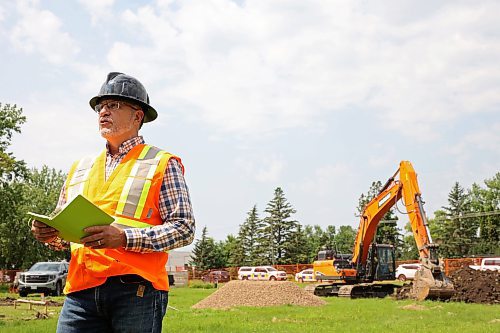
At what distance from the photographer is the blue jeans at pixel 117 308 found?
A: 2.88 meters

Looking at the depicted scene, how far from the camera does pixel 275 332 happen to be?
1125 cm

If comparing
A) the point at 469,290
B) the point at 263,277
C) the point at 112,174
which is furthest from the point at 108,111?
the point at 263,277

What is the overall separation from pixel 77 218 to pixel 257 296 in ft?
60.1

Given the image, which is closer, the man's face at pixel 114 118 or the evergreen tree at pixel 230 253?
the man's face at pixel 114 118

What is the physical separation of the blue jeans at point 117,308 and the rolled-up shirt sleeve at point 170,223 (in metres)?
0.19

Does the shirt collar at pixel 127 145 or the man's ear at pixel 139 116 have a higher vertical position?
the man's ear at pixel 139 116

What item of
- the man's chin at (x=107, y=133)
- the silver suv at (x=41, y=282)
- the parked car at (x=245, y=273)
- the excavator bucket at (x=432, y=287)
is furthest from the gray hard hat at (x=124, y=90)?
the parked car at (x=245, y=273)

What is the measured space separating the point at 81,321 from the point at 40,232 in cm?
48

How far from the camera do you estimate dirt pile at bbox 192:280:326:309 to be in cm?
1994

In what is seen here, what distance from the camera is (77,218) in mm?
2723

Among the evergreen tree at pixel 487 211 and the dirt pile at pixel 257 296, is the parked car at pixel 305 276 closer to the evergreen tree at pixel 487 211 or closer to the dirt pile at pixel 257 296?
the dirt pile at pixel 257 296

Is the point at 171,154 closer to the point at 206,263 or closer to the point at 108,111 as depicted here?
the point at 108,111

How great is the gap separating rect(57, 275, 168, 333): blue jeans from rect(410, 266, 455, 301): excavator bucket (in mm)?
19285

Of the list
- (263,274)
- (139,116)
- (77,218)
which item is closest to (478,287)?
(139,116)
